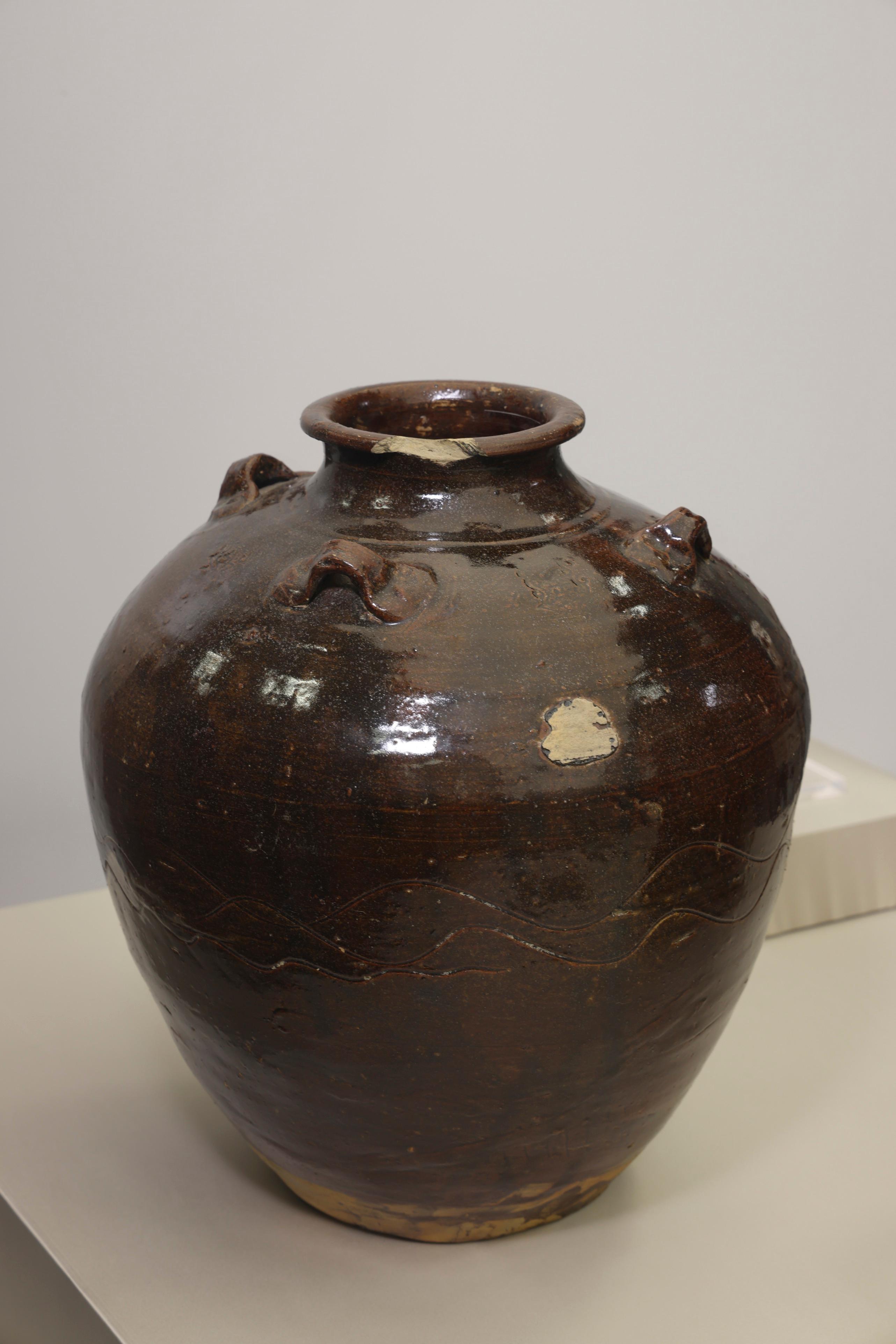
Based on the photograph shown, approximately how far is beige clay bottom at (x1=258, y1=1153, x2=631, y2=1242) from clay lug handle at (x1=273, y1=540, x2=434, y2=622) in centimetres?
68

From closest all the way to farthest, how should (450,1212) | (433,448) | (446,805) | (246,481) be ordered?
(446,805) < (433,448) < (450,1212) < (246,481)

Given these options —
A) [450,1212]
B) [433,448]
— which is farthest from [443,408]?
[450,1212]

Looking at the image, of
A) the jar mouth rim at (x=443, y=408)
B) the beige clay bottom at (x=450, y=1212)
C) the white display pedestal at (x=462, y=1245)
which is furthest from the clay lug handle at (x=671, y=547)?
the white display pedestal at (x=462, y=1245)

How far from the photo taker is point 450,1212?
1588 millimetres

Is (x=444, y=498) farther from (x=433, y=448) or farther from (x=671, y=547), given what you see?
(x=671, y=547)

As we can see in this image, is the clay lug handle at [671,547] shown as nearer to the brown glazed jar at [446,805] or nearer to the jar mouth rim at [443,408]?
the brown glazed jar at [446,805]

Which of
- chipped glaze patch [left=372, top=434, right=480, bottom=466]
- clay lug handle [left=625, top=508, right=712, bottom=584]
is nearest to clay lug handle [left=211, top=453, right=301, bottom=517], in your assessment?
chipped glaze patch [left=372, top=434, right=480, bottom=466]

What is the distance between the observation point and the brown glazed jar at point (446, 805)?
4.33 ft

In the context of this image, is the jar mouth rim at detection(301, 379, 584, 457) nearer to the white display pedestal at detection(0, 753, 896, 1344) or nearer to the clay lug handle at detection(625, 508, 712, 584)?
the clay lug handle at detection(625, 508, 712, 584)

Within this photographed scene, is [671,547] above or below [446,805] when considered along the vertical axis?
above

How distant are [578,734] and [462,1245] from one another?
0.72 meters

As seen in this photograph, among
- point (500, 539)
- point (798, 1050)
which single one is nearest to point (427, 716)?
point (500, 539)

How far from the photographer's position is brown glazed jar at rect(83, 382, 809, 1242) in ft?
4.33

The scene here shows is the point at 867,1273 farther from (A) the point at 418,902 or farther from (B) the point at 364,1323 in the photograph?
(A) the point at 418,902
